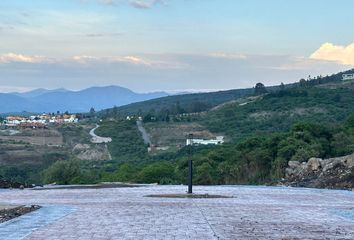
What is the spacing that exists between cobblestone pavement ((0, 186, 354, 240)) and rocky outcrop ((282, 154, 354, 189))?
2.95 metres

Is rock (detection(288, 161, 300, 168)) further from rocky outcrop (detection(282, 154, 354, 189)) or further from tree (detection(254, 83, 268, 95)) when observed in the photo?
tree (detection(254, 83, 268, 95))

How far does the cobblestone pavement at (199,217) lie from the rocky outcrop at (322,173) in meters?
2.95

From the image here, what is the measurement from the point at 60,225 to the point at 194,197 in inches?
282

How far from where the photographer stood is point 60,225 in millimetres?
11070

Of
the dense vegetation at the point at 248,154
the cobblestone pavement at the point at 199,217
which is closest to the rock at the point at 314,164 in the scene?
the dense vegetation at the point at 248,154

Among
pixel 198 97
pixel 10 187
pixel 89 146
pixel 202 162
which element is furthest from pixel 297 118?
pixel 198 97

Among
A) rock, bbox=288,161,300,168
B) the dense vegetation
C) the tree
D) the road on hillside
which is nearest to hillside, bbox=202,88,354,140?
the dense vegetation

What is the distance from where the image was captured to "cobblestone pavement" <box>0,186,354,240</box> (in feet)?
32.8

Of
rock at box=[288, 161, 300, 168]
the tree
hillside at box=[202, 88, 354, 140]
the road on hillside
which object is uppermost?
the tree

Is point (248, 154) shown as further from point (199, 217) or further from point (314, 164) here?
point (199, 217)

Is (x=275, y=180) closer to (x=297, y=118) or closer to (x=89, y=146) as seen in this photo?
(x=297, y=118)

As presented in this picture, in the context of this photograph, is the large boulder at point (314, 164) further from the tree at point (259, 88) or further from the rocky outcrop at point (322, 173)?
the tree at point (259, 88)

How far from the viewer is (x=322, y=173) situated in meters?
23.3

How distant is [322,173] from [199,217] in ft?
38.9
